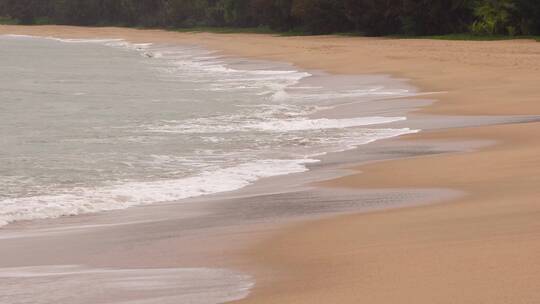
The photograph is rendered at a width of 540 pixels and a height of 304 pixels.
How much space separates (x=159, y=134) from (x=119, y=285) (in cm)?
1084

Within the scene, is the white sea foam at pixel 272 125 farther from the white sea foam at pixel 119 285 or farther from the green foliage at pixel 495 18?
the green foliage at pixel 495 18

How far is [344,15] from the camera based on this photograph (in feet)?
213

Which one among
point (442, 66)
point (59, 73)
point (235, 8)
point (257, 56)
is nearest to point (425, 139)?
point (442, 66)

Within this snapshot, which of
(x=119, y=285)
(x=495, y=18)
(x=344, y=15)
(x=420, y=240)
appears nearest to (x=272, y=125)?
(x=420, y=240)

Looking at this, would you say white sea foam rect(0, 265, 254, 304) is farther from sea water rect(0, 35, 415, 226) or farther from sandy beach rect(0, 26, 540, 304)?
sea water rect(0, 35, 415, 226)

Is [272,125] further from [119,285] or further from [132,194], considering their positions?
[119,285]

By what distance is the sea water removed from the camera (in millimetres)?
11461

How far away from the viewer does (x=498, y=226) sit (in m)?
7.59

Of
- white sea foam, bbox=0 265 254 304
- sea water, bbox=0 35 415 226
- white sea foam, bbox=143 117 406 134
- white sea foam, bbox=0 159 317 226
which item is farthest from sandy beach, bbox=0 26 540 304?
white sea foam, bbox=143 117 406 134

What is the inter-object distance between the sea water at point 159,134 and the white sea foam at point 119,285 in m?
2.49

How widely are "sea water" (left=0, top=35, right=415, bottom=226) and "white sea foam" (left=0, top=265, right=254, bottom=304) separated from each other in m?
2.49

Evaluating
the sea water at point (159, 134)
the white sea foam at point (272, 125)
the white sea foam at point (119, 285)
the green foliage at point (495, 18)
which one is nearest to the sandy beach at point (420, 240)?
the white sea foam at point (119, 285)

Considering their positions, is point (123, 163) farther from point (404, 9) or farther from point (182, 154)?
point (404, 9)

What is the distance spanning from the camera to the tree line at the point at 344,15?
50438mm
